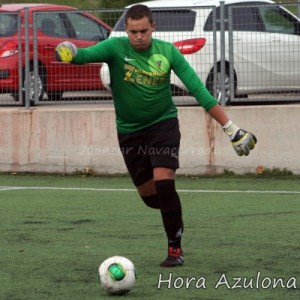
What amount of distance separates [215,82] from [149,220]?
14.6ft

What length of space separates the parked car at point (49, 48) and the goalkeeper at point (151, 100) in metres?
6.90

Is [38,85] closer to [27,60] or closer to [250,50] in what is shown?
[27,60]

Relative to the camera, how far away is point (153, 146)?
7926mm


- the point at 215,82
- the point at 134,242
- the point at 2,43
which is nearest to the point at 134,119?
the point at 134,242

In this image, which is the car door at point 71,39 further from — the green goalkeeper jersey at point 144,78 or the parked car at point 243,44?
the green goalkeeper jersey at point 144,78

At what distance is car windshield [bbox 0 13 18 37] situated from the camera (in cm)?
1555

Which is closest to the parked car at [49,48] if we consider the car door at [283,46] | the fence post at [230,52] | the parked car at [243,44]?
the parked car at [243,44]

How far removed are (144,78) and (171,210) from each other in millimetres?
965

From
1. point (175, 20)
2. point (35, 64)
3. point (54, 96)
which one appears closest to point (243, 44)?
point (175, 20)

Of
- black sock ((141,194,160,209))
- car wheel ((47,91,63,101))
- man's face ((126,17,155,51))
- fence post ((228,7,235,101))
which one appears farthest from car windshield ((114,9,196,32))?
man's face ((126,17,155,51))

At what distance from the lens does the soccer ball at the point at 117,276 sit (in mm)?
6777

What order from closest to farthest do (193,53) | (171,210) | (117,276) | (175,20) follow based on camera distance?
(117,276)
(171,210)
(193,53)
(175,20)

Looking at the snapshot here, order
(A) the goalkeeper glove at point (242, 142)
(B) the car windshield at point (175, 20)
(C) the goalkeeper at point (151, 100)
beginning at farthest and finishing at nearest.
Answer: (B) the car windshield at point (175, 20) < (C) the goalkeeper at point (151, 100) < (A) the goalkeeper glove at point (242, 142)

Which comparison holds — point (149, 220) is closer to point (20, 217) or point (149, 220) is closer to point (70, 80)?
point (20, 217)
